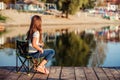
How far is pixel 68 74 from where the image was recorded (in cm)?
930

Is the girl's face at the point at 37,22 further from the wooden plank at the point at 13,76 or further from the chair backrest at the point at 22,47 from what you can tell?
the wooden plank at the point at 13,76

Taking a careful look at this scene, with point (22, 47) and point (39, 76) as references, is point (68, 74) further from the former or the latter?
point (22, 47)

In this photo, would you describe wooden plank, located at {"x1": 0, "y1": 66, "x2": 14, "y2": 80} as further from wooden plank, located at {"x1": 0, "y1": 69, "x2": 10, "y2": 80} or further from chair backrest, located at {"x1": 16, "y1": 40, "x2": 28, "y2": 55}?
chair backrest, located at {"x1": 16, "y1": 40, "x2": 28, "y2": 55}

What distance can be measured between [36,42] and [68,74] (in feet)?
3.53

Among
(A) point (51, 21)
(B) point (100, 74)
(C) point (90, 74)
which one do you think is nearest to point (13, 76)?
(C) point (90, 74)

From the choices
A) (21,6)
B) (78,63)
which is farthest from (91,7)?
(78,63)

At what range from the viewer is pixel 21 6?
66.6 metres

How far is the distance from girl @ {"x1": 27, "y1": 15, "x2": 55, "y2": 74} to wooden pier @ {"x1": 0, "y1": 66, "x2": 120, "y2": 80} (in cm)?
33

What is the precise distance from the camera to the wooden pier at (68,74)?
8781mm

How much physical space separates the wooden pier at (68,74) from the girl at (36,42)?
1.07ft

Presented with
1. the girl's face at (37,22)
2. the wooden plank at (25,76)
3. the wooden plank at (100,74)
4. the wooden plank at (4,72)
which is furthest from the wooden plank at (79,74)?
the wooden plank at (4,72)

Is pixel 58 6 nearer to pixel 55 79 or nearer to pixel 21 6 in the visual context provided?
pixel 21 6

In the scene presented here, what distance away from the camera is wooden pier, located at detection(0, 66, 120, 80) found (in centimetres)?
878

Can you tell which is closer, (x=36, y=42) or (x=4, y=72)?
(x=36, y=42)
